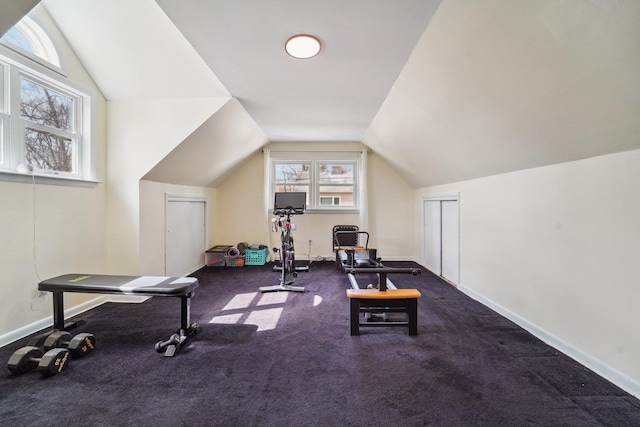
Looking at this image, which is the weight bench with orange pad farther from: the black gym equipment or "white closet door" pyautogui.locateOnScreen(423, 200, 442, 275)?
"white closet door" pyautogui.locateOnScreen(423, 200, 442, 275)

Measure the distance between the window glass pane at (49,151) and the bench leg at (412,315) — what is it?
3981mm

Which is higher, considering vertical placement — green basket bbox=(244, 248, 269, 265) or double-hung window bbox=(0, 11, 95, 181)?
double-hung window bbox=(0, 11, 95, 181)

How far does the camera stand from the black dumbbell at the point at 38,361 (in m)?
1.89

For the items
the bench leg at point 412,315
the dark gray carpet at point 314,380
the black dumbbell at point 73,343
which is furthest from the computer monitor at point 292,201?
the black dumbbell at point 73,343

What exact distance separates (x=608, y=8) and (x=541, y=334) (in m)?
2.52

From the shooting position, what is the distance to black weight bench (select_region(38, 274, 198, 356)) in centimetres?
225

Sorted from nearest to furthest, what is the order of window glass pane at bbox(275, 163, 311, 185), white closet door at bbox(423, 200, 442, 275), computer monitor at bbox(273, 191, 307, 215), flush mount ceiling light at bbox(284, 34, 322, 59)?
flush mount ceiling light at bbox(284, 34, 322, 59)
computer monitor at bbox(273, 191, 307, 215)
white closet door at bbox(423, 200, 442, 275)
window glass pane at bbox(275, 163, 311, 185)

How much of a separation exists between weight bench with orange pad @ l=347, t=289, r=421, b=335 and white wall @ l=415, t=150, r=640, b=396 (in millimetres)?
1161

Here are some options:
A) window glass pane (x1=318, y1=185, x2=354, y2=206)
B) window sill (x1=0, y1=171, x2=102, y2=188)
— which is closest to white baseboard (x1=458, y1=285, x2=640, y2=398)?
window glass pane (x1=318, y1=185, x2=354, y2=206)

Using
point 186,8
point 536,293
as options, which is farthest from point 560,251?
point 186,8

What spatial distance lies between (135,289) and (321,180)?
4.30m

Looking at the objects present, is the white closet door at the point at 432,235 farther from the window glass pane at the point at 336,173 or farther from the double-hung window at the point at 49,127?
the double-hung window at the point at 49,127

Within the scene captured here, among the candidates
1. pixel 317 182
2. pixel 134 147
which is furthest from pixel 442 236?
pixel 134 147

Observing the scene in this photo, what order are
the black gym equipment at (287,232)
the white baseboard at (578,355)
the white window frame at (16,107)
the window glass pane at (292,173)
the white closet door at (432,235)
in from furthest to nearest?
the window glass pane at (292,173) → the white closet door at (432,235) → the black gym equipment at (287,232) → the white window frame at (16,107) → the white baseboard at (578,355)
